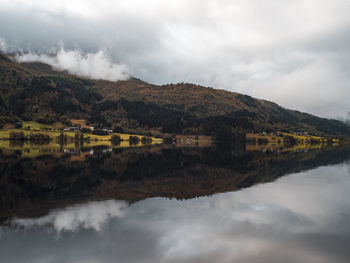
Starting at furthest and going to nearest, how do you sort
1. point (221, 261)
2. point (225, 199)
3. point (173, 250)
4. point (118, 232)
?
point (225, 199) → point (118, 232) → point (173, 250) → point (221, 261)

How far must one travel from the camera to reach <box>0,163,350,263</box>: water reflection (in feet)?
58.2

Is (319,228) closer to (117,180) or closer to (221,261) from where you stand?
(221,261)

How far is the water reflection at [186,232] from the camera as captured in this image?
1775 cm

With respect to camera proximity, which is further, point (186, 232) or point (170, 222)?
point (170, 222)

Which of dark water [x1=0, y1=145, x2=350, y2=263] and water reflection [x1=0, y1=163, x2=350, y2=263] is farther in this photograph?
dark water [x1=0, y1=145, x2=350, y2=263]

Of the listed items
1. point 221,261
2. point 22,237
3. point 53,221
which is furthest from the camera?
point 53,221

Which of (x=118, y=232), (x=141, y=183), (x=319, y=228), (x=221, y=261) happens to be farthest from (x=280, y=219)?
(x=141, y=183)

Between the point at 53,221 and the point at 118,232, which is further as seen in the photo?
the point at 53,221

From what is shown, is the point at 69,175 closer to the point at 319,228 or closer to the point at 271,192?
the point at 271,192

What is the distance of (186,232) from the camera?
A: 21.9 metres

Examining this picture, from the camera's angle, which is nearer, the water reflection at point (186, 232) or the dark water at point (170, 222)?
the water reflection at point (186, 232)

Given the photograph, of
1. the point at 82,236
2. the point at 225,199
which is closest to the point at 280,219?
the point at 225,199

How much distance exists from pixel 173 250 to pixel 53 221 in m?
11.4

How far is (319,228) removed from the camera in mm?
23734
